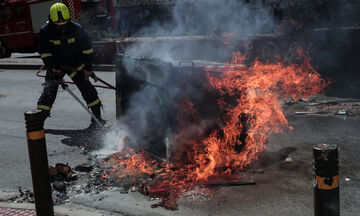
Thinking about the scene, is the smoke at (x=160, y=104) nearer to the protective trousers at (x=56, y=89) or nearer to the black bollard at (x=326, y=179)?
the protective trousers at (x=56, y=89)

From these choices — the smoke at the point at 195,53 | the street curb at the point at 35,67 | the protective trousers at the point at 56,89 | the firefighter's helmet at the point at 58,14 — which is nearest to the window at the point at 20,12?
the street curb at the point at 35,67

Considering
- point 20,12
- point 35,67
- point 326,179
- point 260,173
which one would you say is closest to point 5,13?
point 20,12

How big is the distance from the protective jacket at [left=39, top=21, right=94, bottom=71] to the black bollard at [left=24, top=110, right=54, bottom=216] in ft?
11.3

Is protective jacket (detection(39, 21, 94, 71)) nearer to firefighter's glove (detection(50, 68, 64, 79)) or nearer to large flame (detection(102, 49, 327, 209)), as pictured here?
firefighter's glove (detection(50, 68, 64, 79))

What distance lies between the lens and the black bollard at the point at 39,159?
3.19 metres

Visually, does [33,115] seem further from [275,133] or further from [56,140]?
[275,133]

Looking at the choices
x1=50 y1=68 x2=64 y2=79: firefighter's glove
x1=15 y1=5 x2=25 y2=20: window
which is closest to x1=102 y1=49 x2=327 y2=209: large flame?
x1=50 y1=68 x2=64 y2=79: firefighter's glove

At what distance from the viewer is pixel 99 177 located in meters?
4.84

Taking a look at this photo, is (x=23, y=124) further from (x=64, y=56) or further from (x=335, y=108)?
(x=335, y=108)

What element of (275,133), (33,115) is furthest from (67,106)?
(33,115)

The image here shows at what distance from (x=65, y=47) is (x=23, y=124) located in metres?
2.20

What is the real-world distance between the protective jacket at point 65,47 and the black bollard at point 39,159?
343cm

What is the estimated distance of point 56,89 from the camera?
667cm

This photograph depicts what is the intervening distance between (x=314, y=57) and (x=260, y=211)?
688 centimetres
